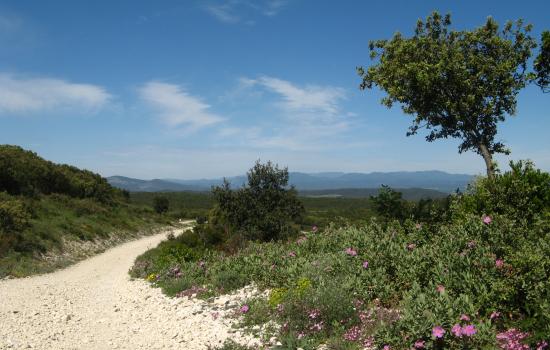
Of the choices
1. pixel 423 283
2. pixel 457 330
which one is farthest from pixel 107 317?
pixel 457 330

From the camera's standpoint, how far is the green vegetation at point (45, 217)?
70.6ft

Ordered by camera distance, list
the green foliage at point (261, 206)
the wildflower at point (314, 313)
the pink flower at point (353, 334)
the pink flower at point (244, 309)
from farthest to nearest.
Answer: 1. the green foliage at point (261, 206)
2. the pink flower at point (244, 309)
3. the wildflower at point (314, 313)
4. the pink flower at point (353, 334)

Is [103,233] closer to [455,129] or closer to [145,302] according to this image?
[145,302]

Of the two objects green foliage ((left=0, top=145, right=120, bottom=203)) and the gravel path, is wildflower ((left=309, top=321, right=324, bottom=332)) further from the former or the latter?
green foliage ((left=0, top=145, right=120, bottom=203))

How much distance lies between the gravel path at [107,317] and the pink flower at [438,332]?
3.86 m

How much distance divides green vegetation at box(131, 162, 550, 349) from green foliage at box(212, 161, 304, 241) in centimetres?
1065

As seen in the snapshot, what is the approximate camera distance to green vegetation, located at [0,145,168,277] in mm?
21531

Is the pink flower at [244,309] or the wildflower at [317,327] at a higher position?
the wildflower at [317,327]

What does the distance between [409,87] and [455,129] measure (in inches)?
119

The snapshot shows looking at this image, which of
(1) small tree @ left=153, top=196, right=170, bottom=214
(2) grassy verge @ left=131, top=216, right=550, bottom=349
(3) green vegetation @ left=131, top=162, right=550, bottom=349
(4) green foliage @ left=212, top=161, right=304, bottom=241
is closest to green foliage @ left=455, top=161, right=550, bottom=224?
(3) green vegetation @ left=131, top=162, right=550, bottom=349

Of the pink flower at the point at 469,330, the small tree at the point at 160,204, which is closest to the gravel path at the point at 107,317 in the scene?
the pink flower at the point at 469,330

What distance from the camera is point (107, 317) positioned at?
11.1 meters

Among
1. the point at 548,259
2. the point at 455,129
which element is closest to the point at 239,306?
the point at 548,259

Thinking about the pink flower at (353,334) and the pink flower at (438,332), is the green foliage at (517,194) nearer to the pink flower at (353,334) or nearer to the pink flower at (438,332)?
the pink flower at (353,334)
